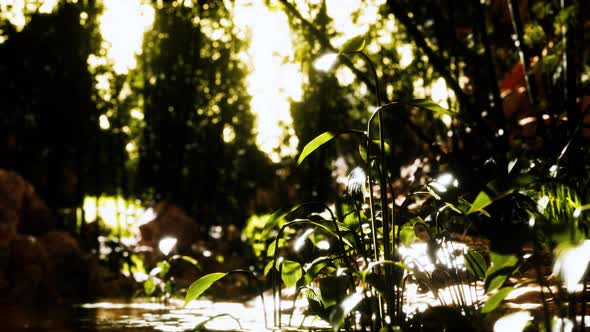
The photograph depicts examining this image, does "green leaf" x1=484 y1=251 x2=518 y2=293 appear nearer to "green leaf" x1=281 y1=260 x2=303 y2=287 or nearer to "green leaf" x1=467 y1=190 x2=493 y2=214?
"green leaf" x1=467 y1=190 x2=493 y2=214

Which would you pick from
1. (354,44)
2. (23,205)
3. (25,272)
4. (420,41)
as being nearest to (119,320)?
(354,44)

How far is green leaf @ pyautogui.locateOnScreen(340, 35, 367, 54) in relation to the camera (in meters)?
1.49

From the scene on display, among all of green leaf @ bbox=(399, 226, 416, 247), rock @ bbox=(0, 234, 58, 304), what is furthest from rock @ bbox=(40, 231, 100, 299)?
green leaf @ bbox=(399, 226, 416, 247)

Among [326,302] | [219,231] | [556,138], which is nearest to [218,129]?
[219,231]

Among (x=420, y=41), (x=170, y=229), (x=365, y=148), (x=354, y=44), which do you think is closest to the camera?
(x=354, y=44)

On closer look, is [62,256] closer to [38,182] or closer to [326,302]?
[38,182]

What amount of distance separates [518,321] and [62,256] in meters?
5.76

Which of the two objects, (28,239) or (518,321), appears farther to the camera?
(28,239)

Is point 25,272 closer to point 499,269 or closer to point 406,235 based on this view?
point 406,235

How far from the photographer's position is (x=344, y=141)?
7.57 m

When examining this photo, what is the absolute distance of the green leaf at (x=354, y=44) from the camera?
58.6 inches

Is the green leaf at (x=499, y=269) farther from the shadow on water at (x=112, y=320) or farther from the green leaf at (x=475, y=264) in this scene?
the shadow on water at (x=112, y=320)

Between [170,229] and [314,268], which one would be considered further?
[170,229]

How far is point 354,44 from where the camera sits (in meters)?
1.50
